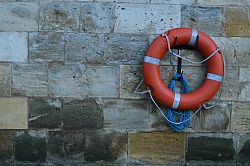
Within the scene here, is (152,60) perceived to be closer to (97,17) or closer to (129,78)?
(129,78)

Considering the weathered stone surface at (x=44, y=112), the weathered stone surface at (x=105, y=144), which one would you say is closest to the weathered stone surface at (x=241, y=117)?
the weathered stone surface at (x=105, y=144)

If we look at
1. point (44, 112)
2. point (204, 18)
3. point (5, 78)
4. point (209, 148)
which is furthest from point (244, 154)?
point (5, 78)

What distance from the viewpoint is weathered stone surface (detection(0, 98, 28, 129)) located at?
3855 mm

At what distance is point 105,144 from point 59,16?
4.36 feet

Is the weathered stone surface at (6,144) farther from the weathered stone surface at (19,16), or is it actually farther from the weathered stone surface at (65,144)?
the weathered stone surface at (19,16)

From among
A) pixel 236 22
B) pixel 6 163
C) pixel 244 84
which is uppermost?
pixel 236 22

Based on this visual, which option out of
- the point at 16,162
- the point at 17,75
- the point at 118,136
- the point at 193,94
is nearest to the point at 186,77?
the point at 193,94

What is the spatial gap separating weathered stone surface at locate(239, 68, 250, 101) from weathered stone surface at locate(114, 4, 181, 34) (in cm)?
79

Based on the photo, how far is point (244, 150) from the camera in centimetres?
398

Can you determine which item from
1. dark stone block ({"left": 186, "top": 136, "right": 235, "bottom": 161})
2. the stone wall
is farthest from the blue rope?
dark stone block ({"left": 186, "top": 136, "right": 235, "bottom": 161})

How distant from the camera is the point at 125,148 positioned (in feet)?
12.9

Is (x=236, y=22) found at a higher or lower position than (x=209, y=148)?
higher

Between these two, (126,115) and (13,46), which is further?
(126,115)

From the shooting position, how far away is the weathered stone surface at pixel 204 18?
3.82 metres
